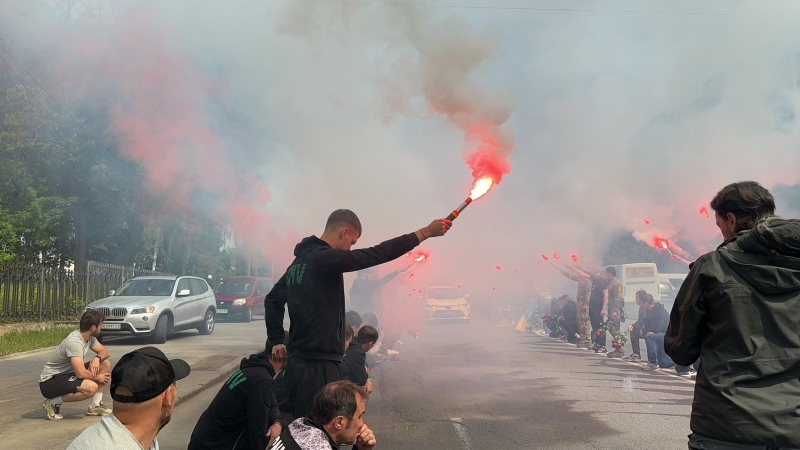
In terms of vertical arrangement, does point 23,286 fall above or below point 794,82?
below

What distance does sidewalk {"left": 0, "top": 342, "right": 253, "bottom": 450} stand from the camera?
20.4 feet

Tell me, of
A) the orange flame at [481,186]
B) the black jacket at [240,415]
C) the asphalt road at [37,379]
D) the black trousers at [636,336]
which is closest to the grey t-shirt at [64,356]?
the asphalt road at [37,379]

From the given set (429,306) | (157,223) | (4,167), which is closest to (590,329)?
(429,306)

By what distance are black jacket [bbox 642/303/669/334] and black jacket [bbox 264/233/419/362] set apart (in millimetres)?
9215

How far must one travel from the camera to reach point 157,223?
82.5 feet

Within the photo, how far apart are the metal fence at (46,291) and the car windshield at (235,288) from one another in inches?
229

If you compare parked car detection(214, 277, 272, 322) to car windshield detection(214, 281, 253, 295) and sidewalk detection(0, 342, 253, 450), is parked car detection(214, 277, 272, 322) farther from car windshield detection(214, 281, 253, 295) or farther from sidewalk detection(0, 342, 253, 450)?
sidewalk detection(0, 342, 253, 450)

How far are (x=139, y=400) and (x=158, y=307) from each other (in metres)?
13.5

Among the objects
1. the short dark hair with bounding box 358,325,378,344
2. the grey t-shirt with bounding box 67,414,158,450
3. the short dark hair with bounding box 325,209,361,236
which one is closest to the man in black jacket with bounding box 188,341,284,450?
the short dark hair with bounding box 325,209,361,236

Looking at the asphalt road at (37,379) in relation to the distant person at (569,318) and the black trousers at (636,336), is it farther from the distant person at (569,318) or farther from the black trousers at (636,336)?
the distant person at (569,318)

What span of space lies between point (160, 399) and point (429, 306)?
21700 mm

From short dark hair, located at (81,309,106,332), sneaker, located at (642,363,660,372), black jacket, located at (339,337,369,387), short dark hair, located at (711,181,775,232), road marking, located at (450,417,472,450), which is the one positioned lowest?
road marking, located at (450,417,472,450)

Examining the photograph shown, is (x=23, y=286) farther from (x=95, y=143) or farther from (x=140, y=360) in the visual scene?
(x=140, y=360)

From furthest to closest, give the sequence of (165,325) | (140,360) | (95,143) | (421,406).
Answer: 1. (95,143)
2. (165,325)
3. (421,406)
4. (140,360)
